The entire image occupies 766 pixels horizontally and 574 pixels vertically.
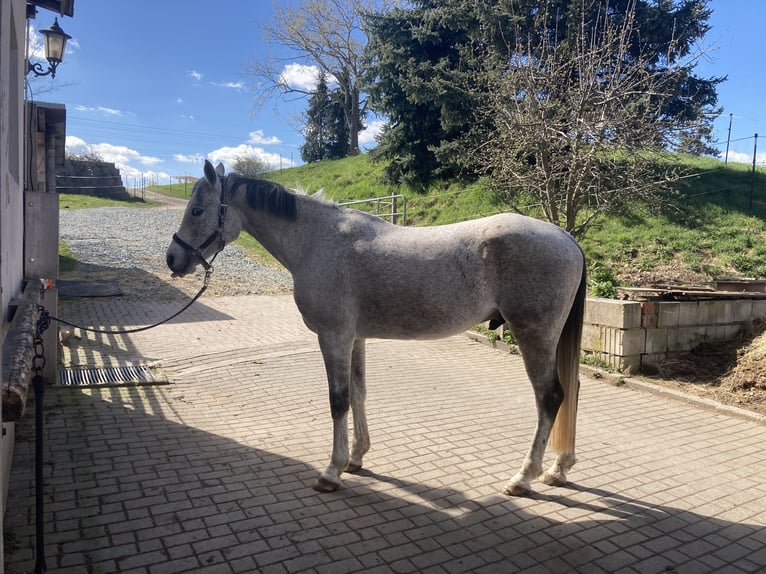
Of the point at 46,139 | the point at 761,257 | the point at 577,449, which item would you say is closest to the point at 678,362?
the point at 577,449

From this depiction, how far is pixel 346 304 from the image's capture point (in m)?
3.60

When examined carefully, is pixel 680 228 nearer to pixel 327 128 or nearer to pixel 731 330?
pixel 731 330

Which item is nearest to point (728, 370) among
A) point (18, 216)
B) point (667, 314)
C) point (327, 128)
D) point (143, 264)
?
point (667, 314)

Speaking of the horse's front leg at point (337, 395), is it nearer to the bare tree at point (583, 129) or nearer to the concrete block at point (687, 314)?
the concrete block at point (687, 314)

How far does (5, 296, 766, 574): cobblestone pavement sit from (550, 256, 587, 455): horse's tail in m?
0.35

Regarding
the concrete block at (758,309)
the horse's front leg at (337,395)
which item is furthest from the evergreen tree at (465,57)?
the horse's front leg at (337,395)

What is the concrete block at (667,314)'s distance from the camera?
6578mm

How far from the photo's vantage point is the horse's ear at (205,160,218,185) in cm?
363

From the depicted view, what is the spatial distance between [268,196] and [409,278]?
119 cm

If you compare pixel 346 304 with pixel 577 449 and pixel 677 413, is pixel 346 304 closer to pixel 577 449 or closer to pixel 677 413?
pixel 577 449

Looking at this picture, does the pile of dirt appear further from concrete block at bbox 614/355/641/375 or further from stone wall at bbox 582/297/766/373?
concrete block at bbox 614/355/641/375

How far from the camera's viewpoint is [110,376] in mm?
6262

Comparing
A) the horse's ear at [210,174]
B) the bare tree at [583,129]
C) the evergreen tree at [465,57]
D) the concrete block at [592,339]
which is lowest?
the concrete block at [592,339]

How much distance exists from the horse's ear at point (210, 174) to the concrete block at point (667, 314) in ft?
18.0
